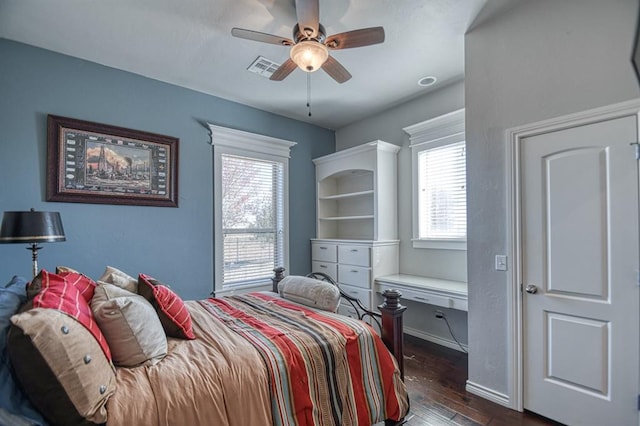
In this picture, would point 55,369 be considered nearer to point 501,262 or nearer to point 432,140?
A: point 501,262

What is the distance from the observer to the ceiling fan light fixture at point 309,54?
2.05 meters

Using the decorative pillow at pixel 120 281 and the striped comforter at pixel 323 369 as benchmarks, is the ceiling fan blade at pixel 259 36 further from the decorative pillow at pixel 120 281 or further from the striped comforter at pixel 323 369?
the striped comforter at pixel 323 369

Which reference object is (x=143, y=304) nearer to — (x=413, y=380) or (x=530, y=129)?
(x=413, y=380)

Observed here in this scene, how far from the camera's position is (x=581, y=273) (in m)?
1.98

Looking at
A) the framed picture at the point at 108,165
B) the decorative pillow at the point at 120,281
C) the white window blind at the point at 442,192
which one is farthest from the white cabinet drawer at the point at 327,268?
the decorative pillow at the point at 120,281

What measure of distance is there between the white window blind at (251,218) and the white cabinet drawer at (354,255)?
88 cm

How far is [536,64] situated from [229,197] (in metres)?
3.38

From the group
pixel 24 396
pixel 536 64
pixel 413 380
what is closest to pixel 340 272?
pixel 413 380

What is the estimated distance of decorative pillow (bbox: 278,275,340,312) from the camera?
7.50ft

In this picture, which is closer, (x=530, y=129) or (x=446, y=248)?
(x=530, y=129)

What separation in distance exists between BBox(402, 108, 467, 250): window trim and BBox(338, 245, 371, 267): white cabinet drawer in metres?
0.65

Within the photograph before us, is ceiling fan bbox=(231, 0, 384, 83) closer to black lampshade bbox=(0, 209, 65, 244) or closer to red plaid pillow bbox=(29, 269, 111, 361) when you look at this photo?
red plaid pillow bbox=(29, 269, 111, 361)

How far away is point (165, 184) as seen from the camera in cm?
338

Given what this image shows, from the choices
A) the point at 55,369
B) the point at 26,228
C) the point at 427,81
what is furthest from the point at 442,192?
the point at 26,228
